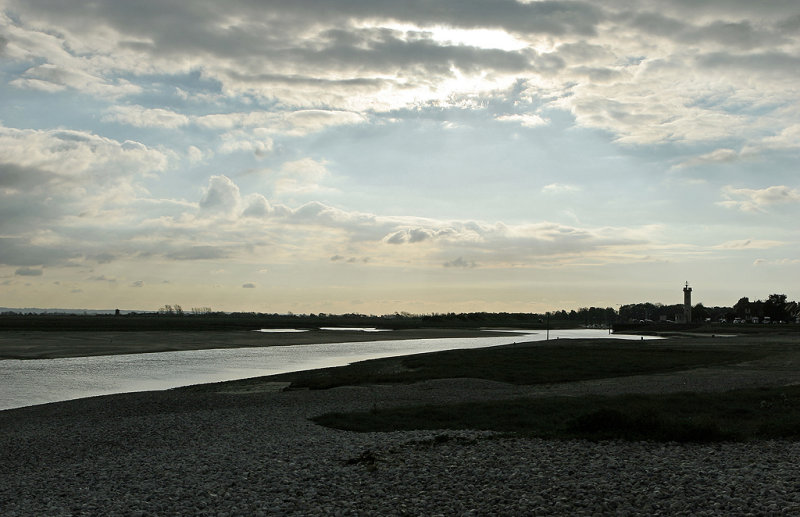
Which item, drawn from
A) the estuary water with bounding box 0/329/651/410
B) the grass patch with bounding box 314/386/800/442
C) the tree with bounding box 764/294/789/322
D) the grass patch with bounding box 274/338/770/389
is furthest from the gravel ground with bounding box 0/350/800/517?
the tree with bounding box 764/294/789/322

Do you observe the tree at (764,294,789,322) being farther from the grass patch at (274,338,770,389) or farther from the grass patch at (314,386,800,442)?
the grass patch at (314,386,800,442)

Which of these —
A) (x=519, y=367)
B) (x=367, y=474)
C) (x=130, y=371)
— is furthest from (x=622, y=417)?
(x=130, y=371)

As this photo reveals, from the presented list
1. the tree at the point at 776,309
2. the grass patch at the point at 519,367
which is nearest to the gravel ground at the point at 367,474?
the grass patch at the point at 519,367

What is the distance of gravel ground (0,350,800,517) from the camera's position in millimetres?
12531

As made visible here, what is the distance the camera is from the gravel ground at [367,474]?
41.1ft

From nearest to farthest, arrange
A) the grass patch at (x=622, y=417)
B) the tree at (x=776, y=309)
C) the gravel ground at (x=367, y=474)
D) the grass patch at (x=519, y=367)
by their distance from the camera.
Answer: the gravel ground at (x=367, y=474) < the grass patch at (x=622, y=417) < the grass patch at (x=519, y=367) < the tree at (x=776, y=309)

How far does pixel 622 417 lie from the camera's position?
19.1 metres

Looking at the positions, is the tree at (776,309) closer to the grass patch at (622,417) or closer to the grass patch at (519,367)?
the grass patch at (519,367)

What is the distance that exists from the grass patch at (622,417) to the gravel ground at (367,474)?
3.47 feet

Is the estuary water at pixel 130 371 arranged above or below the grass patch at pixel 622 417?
below

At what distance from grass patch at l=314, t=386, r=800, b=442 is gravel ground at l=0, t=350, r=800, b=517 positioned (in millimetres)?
1059

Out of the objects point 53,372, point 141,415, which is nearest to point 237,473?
point 141,415

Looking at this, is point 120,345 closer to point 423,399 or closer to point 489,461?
point 423,399

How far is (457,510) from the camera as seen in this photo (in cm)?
1243
